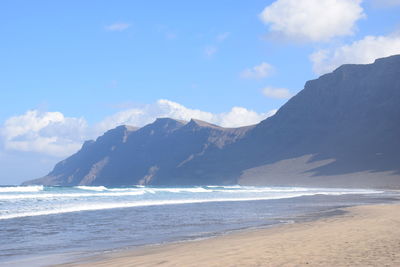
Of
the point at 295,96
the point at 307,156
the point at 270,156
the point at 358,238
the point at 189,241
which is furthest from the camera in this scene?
the point at 295,96

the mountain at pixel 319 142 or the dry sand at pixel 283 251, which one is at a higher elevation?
the mountain at pixel 319 142

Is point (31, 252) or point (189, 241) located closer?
point (31, 252)

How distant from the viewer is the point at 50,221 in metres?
23.8

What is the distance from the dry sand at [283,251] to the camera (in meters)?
11.0

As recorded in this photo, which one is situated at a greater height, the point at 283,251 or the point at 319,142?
the point at 319,142

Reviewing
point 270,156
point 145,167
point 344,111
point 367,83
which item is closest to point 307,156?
point 270,156

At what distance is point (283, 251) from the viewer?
41.2 feet

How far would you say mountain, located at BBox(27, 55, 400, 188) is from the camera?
401 ft

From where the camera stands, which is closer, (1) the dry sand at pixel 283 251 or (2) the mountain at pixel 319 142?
(1) the dry sand at pixel 283 251

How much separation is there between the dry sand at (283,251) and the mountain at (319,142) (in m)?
93.4

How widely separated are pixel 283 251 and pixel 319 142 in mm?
133666

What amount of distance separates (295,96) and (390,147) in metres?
46.4

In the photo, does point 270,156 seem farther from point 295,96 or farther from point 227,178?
point 295,96

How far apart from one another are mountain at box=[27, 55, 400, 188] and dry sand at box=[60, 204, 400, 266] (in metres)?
93.4
